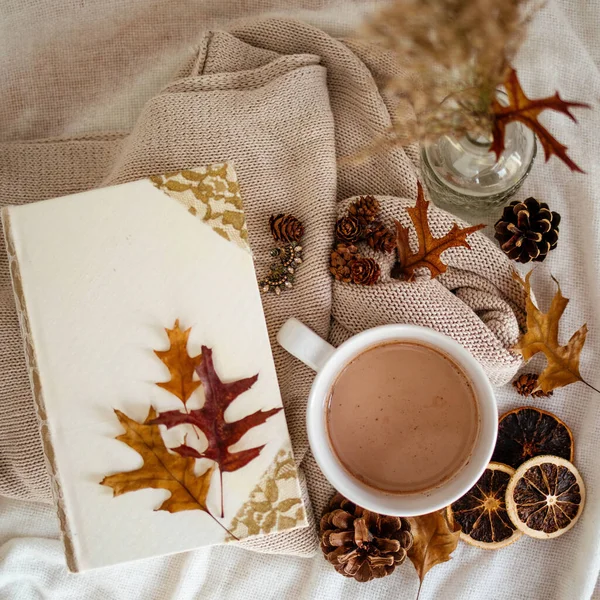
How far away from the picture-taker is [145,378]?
2.37ft

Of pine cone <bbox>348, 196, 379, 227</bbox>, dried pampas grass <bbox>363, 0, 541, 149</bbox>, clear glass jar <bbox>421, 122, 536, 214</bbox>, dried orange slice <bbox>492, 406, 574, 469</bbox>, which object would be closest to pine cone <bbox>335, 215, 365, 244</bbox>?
pine cone <bbox>348, 196, 379, 227</bbox>

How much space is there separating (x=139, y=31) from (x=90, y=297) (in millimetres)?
501

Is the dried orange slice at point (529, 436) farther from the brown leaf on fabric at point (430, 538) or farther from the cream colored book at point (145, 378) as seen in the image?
the cream colored book at point (145, 378)

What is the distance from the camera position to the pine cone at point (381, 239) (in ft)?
2.63

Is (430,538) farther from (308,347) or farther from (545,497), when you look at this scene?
(308,347)

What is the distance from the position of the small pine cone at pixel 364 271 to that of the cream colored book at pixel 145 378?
0.15 meters

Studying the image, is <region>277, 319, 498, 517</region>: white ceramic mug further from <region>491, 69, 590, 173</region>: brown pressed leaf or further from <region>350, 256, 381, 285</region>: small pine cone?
<region>491, 69, 590, 173</region>: brown pressed leaf

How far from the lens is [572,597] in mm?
863

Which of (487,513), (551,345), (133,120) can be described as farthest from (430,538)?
(133,120)

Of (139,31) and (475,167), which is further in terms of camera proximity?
(139,31)

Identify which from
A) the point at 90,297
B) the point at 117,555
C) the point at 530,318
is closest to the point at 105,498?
the point at 117,555

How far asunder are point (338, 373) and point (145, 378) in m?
0.24

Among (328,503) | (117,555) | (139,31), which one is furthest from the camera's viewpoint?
(139,31)

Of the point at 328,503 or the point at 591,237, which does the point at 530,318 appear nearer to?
the point at 591,237
